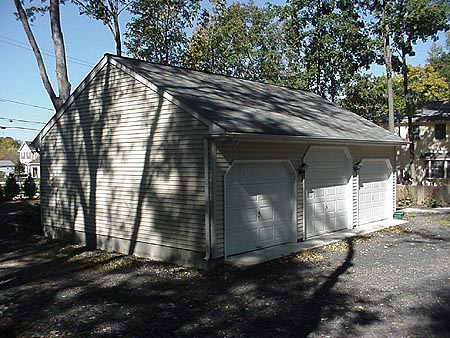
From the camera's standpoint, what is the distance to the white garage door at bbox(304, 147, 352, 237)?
11.5 m

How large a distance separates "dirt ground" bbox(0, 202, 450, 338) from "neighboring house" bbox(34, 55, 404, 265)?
886mm

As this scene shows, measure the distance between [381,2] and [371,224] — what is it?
16415 mm

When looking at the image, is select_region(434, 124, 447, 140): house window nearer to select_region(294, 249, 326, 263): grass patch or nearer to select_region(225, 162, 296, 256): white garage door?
select_region(225, 162, 296, 256): white garage door

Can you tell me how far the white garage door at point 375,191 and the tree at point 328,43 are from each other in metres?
12.8

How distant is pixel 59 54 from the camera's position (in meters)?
16.7

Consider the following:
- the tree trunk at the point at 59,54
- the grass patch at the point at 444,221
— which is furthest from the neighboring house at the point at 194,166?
the tree trunk at the point at 59,54

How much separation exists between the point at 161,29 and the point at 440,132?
21.1 meters

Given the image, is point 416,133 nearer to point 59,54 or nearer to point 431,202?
point 431,202

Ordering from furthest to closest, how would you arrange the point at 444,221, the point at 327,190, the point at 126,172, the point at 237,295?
the point at 444,221 → the point at 327,190 → the point at 126,172 → the point at 237,295

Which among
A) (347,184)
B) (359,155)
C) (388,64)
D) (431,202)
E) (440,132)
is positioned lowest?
(431,202)

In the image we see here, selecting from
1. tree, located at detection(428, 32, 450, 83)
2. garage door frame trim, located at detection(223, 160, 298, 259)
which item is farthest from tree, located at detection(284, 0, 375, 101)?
tree, located at detection(428, 32, 450, 83)

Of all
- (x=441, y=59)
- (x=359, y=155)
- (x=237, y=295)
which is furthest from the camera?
(x=441, y=59)

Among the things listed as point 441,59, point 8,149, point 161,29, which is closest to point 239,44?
point 161,29

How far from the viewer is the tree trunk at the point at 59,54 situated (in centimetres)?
1641
